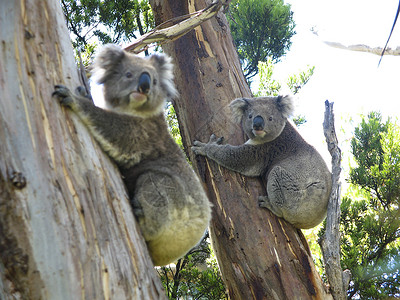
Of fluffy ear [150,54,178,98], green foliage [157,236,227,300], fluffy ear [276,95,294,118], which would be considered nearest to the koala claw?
fluffy ear [276,95,294,118]

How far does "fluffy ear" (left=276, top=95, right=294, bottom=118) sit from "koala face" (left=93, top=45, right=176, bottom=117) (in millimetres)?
2499

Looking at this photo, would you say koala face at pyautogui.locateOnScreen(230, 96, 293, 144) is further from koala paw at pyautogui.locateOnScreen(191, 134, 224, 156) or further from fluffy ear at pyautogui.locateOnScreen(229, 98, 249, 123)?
koala paw at pyautogui.locateOnScreen(191, 134, 224, 156)

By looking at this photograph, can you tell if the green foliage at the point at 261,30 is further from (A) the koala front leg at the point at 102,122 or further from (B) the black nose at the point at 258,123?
(A) the koala front leg at the point at 102,122

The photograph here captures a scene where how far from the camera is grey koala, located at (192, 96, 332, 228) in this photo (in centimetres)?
490

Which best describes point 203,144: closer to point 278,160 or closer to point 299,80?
point 278,160

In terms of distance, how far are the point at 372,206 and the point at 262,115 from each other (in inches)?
76.7

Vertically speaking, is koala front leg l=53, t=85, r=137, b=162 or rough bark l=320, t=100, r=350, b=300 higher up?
koala front leg l=53, t=85, r=137, b=162

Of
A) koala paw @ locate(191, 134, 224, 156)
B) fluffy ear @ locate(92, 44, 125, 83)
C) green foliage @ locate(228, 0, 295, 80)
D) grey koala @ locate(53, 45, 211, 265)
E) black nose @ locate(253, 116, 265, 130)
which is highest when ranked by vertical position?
green foliage @ locate(228, 0, 295, 80)

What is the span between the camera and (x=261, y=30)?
7.59 meters

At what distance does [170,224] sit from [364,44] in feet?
19.2

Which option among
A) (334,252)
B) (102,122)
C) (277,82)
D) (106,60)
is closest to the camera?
(102,122)

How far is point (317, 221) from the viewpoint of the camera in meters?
5.24

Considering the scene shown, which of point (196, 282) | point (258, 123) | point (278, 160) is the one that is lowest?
point (196, 282)

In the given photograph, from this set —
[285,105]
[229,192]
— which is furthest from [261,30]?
[229,192]
